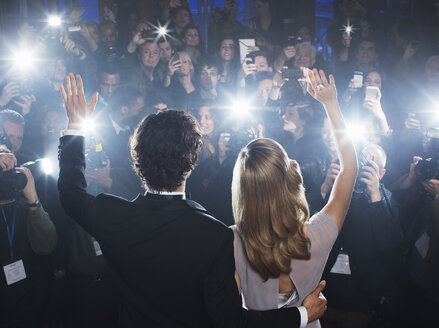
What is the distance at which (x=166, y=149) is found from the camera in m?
1.12

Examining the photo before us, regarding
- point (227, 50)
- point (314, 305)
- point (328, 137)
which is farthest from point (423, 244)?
point (227, 50)

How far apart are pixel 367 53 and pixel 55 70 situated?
3.44 meters

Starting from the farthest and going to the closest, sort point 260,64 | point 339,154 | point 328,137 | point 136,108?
1. point 260,64
2. point 136,108
3. point 328,137
4. point 339,154

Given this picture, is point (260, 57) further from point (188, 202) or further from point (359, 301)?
point (188, 202)

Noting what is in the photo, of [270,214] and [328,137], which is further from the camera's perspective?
[328,137]

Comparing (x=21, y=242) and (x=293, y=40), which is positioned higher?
(x=293, y=40)

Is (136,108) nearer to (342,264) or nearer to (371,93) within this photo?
(371,93)

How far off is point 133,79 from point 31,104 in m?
1.09

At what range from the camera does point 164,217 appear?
1079mm

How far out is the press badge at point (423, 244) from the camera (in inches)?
93.7

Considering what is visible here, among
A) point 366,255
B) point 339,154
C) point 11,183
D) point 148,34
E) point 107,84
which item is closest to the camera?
point 339,154

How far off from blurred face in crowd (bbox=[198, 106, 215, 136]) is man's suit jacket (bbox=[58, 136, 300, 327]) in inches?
88.6

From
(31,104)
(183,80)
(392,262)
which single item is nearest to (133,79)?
(183,80)

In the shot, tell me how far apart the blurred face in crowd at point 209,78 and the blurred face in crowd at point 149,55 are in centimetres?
63
